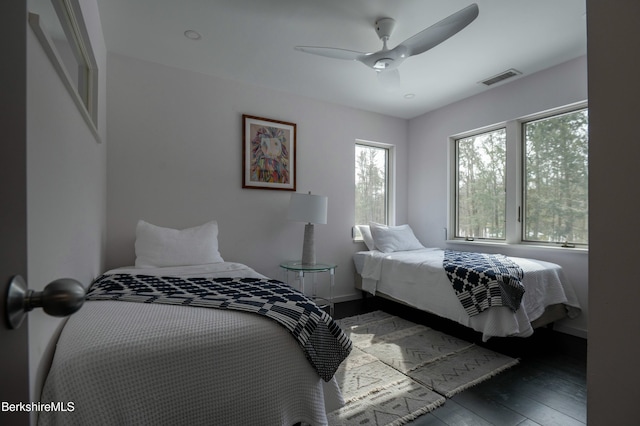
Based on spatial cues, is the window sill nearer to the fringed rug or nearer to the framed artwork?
the fringed rug

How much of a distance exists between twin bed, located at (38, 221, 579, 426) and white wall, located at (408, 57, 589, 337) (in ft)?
8.48

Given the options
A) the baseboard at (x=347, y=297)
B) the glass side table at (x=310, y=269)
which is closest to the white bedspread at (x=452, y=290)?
the baseboard at (x=347, y=297)

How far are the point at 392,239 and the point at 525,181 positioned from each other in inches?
62.5

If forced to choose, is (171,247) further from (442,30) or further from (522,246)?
(522,246)

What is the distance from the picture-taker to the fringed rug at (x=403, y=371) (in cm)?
165

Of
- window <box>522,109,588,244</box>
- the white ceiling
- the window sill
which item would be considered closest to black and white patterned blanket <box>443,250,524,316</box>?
the window sill

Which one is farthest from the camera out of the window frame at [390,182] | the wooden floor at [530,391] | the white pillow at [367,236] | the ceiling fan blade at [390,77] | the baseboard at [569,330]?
the window frame at [390,182]

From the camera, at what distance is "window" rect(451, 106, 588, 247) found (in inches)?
112

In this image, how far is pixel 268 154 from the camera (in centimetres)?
339

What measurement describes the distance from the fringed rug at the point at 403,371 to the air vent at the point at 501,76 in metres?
2.66

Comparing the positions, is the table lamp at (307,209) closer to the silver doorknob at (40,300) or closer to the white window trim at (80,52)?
the white window trim at (80,52)

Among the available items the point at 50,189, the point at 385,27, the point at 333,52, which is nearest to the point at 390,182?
the point at 385,27

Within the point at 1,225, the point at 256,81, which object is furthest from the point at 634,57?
the point at 256,81

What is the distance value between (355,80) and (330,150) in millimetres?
916
